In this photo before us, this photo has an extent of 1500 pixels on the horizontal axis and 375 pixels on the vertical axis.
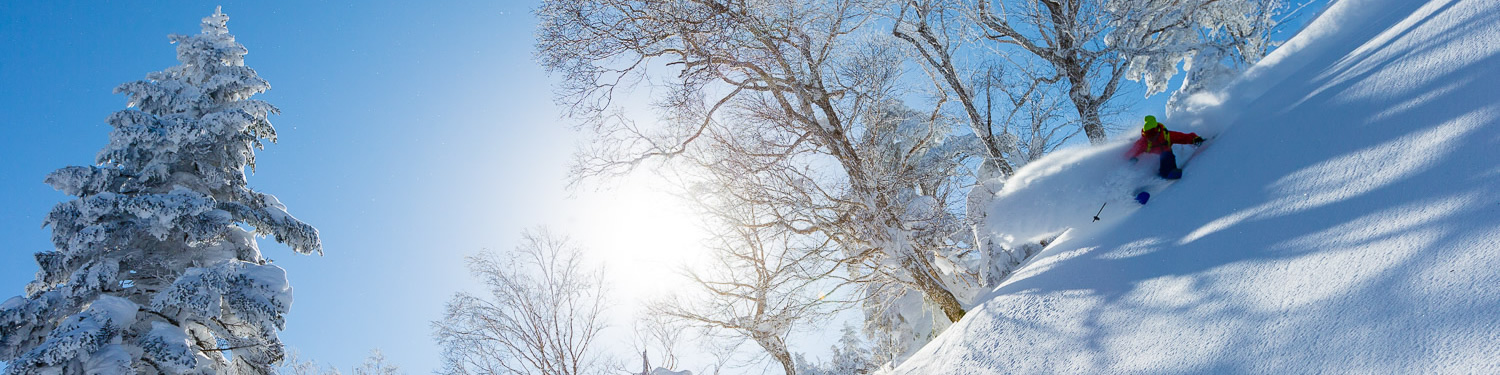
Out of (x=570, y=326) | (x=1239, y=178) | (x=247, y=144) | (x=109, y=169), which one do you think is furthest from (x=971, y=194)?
(x=109, y=169)

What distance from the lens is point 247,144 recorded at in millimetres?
7836

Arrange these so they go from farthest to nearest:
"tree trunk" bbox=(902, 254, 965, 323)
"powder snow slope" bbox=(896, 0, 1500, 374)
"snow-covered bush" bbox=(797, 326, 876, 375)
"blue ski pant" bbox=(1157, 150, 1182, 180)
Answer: "snow-covered bush" bbox=(797, 326, 876, 375) → "tree trunk" bbox=(902, 254, 965, 323) → "blue ski pant" bbox=(1157, 150, 1182, 180) → "powder snow slope" bbox=(896, 0, 1500, 374)

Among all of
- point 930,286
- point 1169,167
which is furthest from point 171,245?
point 1169,167

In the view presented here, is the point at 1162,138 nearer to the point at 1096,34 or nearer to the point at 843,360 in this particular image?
the point at 1096,34

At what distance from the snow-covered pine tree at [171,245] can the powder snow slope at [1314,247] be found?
7.20 meters

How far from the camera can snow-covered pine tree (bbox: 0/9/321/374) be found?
20.8ft

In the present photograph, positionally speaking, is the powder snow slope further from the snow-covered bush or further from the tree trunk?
the snow-covered bush

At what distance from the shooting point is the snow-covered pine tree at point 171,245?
6344 millimetres

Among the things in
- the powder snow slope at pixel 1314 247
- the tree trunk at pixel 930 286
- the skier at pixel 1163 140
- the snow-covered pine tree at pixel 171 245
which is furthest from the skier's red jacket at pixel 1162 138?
the snow-covered pine tree at pixel 171 245

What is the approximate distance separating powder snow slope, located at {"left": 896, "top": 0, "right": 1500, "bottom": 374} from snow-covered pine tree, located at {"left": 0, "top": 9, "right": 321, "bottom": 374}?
7.20m

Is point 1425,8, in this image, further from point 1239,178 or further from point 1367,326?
point 1367,326

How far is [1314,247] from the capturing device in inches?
103

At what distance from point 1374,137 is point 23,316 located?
10.8 meters

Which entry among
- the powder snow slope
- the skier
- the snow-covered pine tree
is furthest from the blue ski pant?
the snow-covered pine tree
